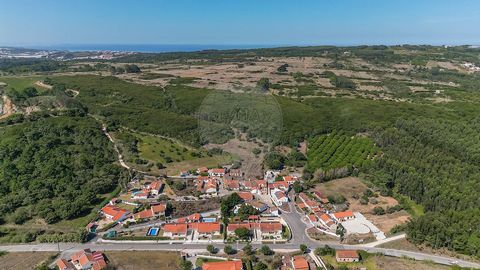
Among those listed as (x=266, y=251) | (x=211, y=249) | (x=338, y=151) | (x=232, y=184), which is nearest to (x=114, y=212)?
(x=211, y=249)

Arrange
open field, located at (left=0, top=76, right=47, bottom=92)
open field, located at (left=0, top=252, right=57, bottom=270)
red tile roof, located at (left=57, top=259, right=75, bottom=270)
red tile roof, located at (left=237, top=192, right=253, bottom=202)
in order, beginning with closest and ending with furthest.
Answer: red tile roof, located at (left=57, top=259, right=75, bottom=270) → open field, located at (left=0, top=252, right=57, bottom=270) → red tile roof, located at (left=237, top=192, right=253, bottom=202) → open field, located at (left=0, top=76, right=47, bottom=92)

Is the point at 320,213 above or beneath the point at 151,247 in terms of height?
above

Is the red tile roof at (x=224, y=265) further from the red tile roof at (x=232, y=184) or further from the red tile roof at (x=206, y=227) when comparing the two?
the red tile roof at (x=232, y=184)

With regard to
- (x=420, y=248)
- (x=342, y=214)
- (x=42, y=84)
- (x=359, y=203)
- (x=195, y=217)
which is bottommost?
(x=420, y=248)

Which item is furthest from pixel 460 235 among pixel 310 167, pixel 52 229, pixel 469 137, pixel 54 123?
pixel 54 123

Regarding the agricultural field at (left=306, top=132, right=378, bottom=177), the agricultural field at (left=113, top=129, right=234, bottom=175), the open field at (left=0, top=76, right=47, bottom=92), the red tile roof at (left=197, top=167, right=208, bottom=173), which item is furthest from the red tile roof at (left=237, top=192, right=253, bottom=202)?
the open field at (left=0, top=76, right=47, bottom=92)

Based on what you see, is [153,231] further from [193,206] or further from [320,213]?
[320,213]

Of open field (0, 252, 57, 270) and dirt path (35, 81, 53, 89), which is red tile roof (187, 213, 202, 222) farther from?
dirt path (35, 81, 53, 89)
